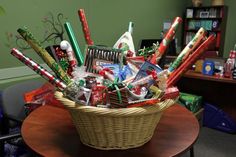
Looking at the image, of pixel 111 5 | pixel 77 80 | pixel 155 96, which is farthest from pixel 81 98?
pixel 111 5

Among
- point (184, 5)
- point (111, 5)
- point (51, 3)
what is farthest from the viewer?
point (184, 5)

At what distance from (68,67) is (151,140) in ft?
1.36

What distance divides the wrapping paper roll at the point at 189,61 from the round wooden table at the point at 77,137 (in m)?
0.20

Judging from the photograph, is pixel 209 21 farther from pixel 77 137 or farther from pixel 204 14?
→ pixel 77 137

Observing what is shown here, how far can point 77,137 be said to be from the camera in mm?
878

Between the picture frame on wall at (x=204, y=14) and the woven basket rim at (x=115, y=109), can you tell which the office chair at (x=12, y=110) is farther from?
the picture frame on wall at (x=204, y=14)

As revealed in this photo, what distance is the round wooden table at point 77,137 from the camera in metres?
0.77

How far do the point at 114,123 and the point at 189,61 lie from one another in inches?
13.6

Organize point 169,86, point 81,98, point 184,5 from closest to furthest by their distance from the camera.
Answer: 1. point 81,98
2. point 169,86
3. point 184,5

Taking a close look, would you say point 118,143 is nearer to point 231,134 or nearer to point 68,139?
point 68,139

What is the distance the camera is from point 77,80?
0.79 metres

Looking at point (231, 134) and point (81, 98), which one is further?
point (231, 134)

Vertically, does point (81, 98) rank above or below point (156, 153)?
above

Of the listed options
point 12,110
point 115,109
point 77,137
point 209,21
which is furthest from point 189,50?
point 209,21
